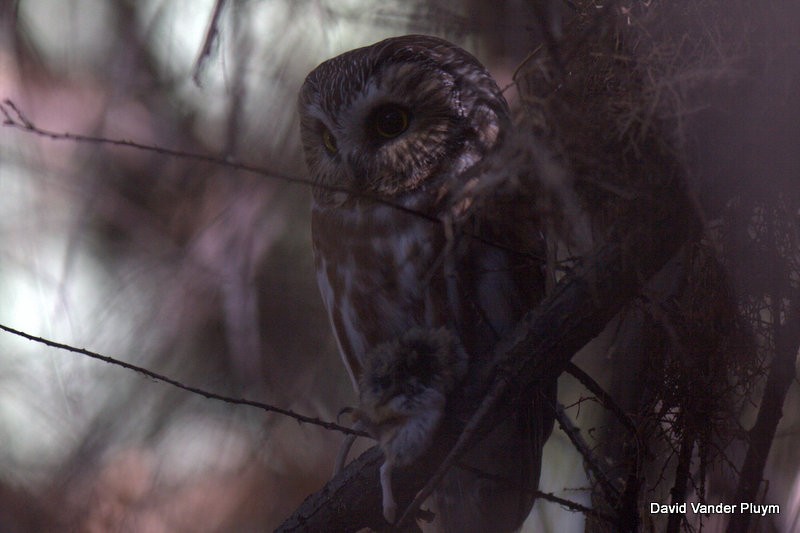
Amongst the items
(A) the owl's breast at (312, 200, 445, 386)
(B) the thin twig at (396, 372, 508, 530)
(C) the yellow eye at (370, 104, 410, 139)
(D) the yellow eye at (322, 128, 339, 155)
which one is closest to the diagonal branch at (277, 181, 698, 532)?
(B) the thin twig at (396, 372, 508, 530)

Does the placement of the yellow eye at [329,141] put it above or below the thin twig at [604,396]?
above

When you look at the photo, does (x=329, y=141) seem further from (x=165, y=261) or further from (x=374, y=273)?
(x=165, y=261)

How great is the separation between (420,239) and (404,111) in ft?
0.97

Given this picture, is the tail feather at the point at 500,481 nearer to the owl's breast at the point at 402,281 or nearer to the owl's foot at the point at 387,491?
the owl's breast at the point at 402,281

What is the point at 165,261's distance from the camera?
7.00 feet

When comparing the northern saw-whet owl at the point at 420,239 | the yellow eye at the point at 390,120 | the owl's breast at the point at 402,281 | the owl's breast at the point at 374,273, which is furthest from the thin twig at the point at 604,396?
the yellow eye at the point at 390,120

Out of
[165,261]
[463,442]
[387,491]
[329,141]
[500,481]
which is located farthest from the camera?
[165,261]

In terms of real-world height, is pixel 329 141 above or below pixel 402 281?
above

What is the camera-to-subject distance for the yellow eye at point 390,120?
1601 mm

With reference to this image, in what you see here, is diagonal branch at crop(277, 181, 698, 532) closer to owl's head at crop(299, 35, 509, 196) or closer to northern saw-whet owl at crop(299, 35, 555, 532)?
northern saw-whet owl at crop(299, 35, 555, 532)

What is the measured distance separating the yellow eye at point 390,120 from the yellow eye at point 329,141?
0.15 m

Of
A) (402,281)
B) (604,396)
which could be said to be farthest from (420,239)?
(604,396)

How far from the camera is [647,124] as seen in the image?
99 cm

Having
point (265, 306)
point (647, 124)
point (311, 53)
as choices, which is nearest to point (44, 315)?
point (265, 306)
